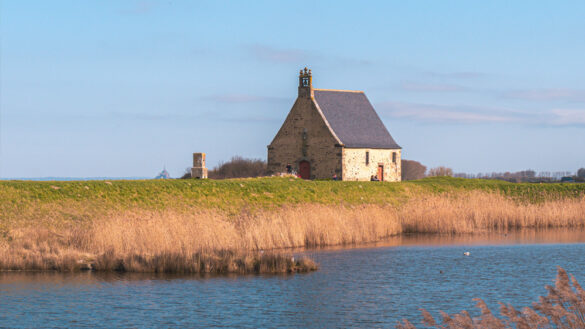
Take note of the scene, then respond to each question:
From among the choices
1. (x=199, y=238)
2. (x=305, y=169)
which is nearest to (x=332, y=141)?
(x=305, y=169)

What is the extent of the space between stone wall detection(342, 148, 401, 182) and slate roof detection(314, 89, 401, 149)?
1.83 ft

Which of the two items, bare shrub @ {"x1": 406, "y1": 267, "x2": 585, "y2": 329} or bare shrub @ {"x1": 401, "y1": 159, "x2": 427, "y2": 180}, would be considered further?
bare shrub @ {"x1": 401, "y1": 159, "x2": 427, "y2": 180}

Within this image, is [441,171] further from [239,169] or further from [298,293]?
[298,293]

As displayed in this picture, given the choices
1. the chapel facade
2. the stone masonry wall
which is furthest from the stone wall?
the stone masonry wall

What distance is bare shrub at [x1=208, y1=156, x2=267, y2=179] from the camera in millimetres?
69312

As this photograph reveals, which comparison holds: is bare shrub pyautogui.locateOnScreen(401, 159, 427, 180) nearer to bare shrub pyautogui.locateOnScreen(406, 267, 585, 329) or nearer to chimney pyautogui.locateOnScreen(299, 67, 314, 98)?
chimney pyautogui.locateOnScreen(299, 67, 314, 98)

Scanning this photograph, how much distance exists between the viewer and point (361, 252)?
27.9 metres

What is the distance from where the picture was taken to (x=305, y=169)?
6394 cm

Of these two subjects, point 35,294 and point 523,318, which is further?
point 35,294

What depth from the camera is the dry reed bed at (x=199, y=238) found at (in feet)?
75.0

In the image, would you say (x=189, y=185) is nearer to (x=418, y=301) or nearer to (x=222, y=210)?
(x=222, y=210)

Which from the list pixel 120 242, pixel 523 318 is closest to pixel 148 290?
pixel 120 242

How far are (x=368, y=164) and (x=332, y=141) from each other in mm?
4585

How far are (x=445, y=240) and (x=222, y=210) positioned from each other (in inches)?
447
